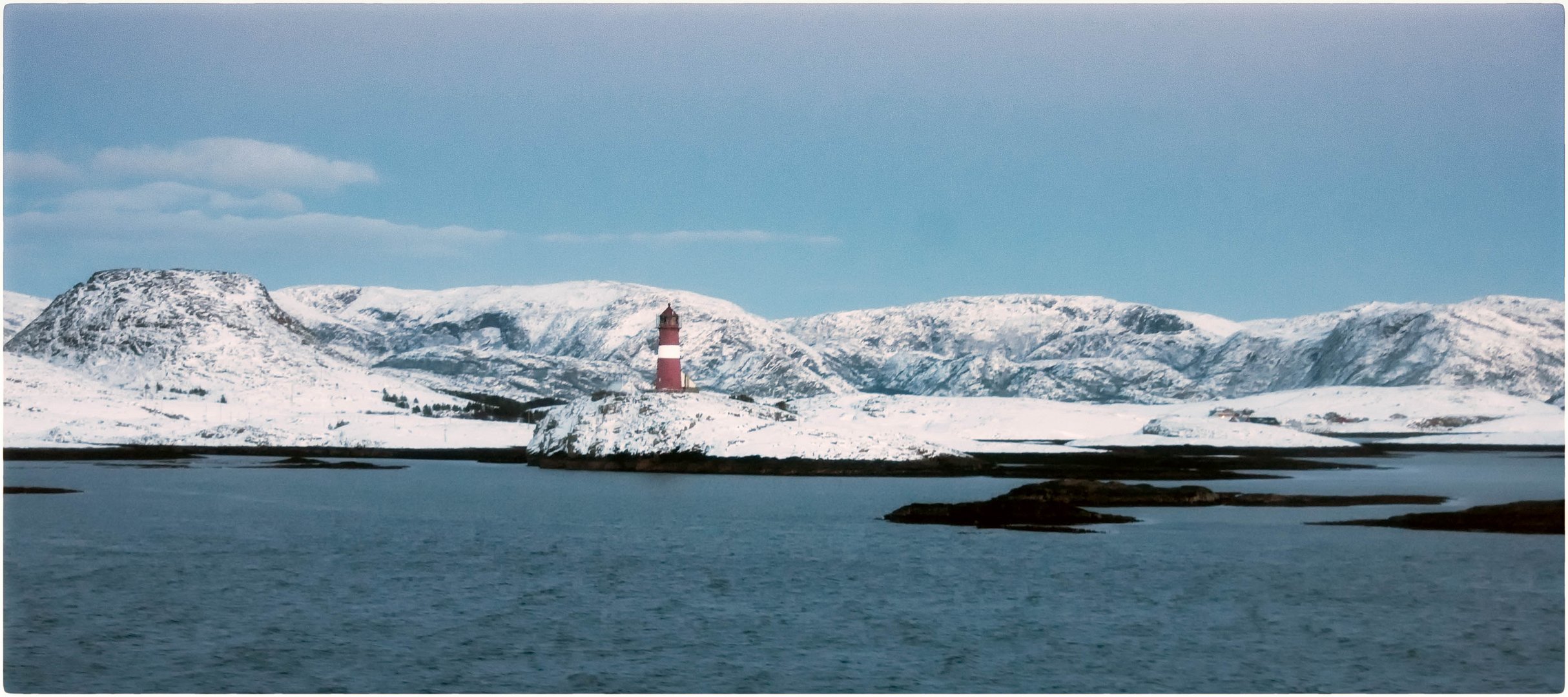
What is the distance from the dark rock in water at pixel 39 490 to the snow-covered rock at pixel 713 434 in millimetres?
46561

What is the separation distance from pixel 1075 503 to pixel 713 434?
4980cm

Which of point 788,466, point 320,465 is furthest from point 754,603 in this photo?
point 320,465

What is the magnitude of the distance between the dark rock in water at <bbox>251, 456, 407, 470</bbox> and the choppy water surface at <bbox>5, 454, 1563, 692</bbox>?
168 ft

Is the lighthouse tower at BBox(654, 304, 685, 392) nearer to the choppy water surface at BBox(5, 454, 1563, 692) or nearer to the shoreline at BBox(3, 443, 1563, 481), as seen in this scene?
the shoreline at BBox(3, 443, 1563, 481)

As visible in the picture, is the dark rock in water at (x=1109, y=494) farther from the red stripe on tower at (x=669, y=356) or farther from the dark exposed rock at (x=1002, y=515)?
the red stripe on tower at (x=669, y=356)

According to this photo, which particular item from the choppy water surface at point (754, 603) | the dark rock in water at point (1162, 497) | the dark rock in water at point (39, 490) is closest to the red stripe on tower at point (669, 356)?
the dark rock in water at point (39, 490)

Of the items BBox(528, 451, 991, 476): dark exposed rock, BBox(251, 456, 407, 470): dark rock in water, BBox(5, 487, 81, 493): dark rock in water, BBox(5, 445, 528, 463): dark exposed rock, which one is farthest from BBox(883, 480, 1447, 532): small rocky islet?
BBox(5, 445, 528, 463): dark exposed rock

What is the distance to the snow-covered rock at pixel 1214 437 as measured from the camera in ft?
580

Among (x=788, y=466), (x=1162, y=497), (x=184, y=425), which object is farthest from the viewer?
(x=184, y=425)

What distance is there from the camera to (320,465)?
135 m

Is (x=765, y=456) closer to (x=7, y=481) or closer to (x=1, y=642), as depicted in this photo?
(x=7, y=481)

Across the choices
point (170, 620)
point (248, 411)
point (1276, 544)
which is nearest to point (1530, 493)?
point (1276, 544)

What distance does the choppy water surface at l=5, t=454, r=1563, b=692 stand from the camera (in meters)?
34.4

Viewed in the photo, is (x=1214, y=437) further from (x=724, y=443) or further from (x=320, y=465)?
(x=320, y=465)
